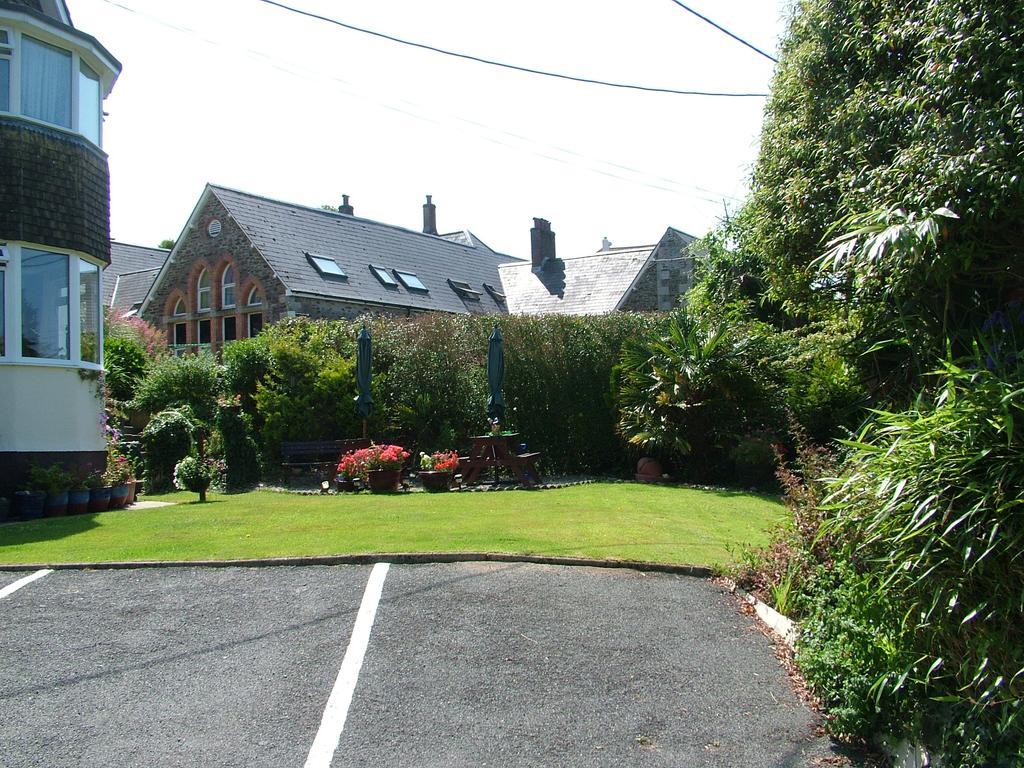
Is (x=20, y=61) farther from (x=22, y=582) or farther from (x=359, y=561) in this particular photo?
(x=359, y=561)

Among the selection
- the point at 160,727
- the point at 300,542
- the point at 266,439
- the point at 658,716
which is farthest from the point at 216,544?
the point at 266,439

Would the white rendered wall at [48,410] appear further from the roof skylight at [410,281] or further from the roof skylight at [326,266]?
the roof skylight at [410,281]

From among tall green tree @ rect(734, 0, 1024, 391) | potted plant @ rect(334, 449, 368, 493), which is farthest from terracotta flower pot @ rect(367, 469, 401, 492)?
tall green tree @ rect(734, 0, 1024, 391)

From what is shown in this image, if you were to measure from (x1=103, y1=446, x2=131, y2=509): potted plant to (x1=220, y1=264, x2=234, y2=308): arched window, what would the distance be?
15.4m

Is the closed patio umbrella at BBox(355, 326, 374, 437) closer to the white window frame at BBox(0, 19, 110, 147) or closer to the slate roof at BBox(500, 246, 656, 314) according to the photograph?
the white window frame at BBox(0, 19, 110, 147)

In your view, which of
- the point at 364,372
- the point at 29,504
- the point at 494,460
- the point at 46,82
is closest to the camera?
the point at 29,504

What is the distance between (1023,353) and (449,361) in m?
14.2

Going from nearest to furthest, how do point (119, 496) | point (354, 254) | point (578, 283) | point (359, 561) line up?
point (359, 561) → point (119, 496) → point (354, 254) → point (578, 283)

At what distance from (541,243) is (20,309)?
24.4m

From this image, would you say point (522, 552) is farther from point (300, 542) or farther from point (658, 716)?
point (658, 716)

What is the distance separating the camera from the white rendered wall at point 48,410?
12.3 meters

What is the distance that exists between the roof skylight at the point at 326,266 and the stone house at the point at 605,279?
7.57 m

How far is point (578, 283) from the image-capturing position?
33.6m

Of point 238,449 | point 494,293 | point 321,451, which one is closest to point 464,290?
point 494,293
